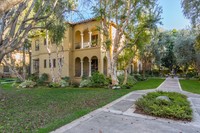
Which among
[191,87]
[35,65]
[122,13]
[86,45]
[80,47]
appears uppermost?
[122,13]

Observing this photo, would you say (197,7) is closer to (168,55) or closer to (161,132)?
(161,132)

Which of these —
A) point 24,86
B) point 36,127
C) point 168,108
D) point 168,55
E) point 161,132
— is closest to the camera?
point 161,132

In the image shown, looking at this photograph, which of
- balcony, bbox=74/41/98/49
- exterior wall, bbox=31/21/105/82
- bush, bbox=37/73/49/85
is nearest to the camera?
exterior wall, bbox=31/21/105/82

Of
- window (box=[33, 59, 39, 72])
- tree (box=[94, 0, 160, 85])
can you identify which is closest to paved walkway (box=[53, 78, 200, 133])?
tree (box=[94, 0, 160, 85])

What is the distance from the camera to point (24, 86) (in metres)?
16.0

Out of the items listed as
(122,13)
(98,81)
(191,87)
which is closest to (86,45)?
(98,81)

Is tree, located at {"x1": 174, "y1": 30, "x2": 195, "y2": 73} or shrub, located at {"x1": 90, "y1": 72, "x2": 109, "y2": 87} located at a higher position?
tree, located at {"x1": 174, "y1": 30, "x2": 195, "y2": 73}

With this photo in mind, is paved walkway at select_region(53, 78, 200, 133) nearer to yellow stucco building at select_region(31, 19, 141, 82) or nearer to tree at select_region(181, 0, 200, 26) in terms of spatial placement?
tree at select_region(181, 0, 200, 26)

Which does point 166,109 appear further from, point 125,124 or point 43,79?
point 43,79

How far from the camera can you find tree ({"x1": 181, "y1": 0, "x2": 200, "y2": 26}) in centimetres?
1305

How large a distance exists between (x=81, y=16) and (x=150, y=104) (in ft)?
28.6

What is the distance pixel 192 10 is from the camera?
13.7 metres

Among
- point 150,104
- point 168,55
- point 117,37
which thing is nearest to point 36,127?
point 150,104

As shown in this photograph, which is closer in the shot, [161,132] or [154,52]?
[161,132]
